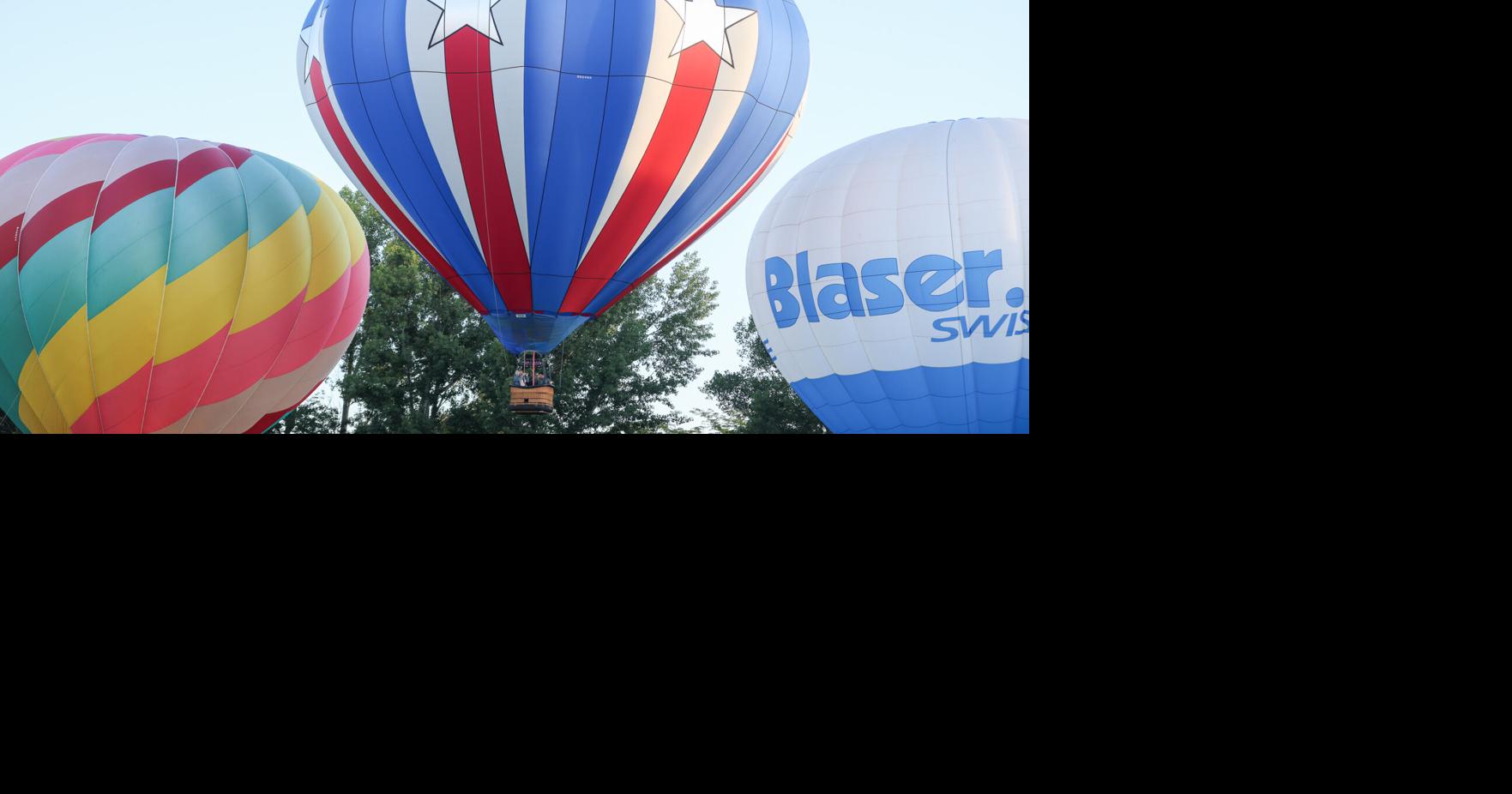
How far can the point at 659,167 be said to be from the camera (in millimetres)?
8031

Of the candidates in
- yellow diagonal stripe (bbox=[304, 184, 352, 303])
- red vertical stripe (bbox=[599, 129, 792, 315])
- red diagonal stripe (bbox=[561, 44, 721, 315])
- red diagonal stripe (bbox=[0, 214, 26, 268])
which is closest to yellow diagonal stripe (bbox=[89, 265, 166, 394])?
red diagonal stripe (bbox=[0, 214, 26, 268])

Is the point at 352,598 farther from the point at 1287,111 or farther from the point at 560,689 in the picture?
the point at 1287,111

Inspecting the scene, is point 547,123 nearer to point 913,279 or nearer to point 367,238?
point 913,279

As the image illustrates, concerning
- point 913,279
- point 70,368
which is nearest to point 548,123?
point 913,279

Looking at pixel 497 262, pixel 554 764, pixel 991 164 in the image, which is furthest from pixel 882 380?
pixel 554 764

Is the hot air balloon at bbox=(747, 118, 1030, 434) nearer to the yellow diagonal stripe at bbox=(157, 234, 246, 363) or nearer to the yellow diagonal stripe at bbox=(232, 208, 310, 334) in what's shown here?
the yellow diagonal stripe at bbox=(232, 208, 310, 334)

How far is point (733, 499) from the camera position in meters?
1.31

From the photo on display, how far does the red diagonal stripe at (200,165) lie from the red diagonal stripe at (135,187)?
5cm

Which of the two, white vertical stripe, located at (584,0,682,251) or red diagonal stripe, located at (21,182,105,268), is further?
red diagonal stripe, located at (21,182,105,268)

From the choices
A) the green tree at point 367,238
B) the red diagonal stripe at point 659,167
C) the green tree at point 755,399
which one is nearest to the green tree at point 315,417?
the green tree at point 367,238

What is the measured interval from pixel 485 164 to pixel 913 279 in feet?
11.2

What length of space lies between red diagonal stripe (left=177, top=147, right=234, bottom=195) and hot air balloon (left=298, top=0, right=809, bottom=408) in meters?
0.80

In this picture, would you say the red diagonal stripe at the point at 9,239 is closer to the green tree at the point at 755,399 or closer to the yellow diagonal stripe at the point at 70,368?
the yellow diagonal stripe at the point at 70,368

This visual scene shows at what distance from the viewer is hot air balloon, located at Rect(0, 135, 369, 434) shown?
7820mm
